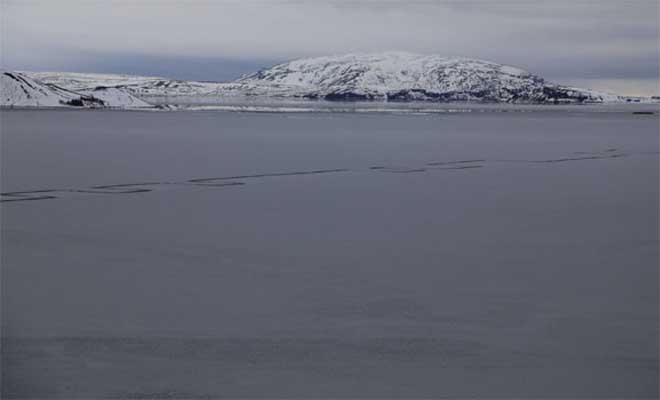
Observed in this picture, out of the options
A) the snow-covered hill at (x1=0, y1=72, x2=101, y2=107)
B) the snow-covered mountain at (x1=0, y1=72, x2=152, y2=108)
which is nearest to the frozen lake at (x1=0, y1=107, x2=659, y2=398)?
the snow-covered hill at (x1=0, y1=72, x2=101, y2=107)

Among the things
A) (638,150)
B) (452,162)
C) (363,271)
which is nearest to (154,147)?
(452,162)

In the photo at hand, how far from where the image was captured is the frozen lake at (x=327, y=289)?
3.83 metres

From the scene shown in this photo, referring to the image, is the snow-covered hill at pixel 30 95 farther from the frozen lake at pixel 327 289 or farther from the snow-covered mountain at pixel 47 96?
the frozen lake at pixel 327 289

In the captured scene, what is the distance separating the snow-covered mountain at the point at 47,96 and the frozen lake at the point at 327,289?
55205 mm

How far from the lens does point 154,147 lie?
19156 millimetres

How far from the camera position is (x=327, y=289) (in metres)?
5.35

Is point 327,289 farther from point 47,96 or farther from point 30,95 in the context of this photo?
point 47,96

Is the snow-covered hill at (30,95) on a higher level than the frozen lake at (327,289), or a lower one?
lower

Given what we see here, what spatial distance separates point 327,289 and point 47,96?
64245 millimetres

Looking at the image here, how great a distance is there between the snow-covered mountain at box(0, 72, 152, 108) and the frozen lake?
181 feet

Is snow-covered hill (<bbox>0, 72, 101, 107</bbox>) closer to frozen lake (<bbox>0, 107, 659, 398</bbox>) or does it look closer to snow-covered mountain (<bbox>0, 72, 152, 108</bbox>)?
snow-covered mountain (<bbox>0, 72, 152, 108</bbox>)

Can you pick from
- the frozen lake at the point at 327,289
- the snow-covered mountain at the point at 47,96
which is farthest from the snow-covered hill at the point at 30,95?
the frozen lake at the point at 327,289

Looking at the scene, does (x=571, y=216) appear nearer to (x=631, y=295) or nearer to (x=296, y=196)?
(x=296, y=196)

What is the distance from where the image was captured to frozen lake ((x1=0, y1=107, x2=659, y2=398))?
3.83 m
